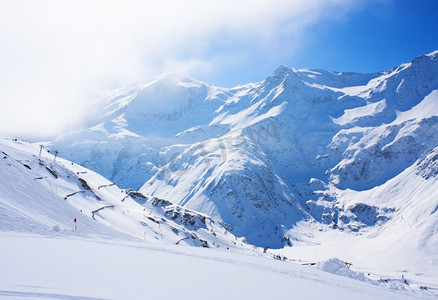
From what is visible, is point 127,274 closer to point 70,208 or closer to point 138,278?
point 138,278

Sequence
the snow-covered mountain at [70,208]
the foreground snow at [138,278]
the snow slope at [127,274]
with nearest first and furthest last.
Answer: the foreground snow at [138,278] < the snow slope at [127,274] < the snow-covered mountain at [70,208]

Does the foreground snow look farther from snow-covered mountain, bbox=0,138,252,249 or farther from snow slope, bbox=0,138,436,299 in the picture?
snow-covered mountain, bbox=0,138,252,249

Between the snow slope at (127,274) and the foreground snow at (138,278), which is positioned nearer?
the foreground snow at (138,278)

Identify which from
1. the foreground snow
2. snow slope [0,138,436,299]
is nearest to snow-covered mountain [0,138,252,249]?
snow slope [0,138,436,299]

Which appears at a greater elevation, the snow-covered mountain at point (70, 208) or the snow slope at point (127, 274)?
the snow-covered mountain at point (70, 208)

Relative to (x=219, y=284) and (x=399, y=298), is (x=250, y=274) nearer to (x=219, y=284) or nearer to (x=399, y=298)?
(x=219, y=284)

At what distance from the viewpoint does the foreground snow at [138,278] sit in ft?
45.9

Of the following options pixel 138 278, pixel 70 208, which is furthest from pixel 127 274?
pixel 70 208

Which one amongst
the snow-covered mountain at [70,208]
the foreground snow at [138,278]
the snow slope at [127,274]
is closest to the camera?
the foreground snow at [138,278]

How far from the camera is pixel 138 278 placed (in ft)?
56.9

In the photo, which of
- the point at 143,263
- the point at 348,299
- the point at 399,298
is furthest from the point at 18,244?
the point at 399,298

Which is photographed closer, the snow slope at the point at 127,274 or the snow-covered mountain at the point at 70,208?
the snow slope at the point at 127,274

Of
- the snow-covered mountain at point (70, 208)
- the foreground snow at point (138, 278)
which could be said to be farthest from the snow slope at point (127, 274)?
the snow-covered mountain at point (70, 208)

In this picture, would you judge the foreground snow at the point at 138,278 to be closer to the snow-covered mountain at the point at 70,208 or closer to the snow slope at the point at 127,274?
the snow slope at the point at 127,274
